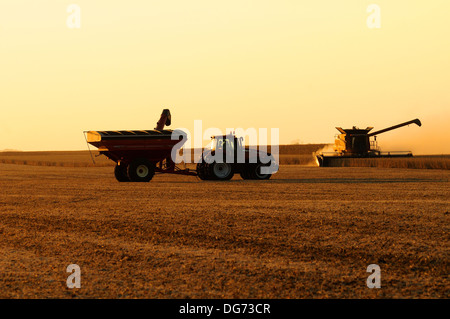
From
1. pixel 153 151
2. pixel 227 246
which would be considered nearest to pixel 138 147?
pixel 153 151

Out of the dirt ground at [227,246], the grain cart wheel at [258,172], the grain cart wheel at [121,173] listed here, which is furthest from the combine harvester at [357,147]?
the dirt ground at [227,246]

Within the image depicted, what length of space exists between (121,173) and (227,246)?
1643cm

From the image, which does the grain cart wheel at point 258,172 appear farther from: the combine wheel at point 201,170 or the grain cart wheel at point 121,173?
the grain cart wheel at point 121,173

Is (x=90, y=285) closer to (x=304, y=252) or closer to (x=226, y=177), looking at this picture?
(x=304, y=252)

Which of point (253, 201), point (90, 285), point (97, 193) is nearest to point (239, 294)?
point (90, 285)

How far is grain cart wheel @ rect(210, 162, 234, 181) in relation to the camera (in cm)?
2423

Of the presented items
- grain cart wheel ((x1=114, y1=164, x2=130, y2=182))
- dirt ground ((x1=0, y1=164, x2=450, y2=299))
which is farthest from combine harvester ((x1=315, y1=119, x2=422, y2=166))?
dirt ground ((x1=0, y1=164, x2=450, y2=299))

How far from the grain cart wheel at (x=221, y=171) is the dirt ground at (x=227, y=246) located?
23.6 ft

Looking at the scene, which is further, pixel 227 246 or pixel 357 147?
pixel 357 147

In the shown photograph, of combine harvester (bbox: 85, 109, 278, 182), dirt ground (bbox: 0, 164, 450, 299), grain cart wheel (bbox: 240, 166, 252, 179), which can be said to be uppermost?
combine harvester (bbox: 85, 109, 278, 182)

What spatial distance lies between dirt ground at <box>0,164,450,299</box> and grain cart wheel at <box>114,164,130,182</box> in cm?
806

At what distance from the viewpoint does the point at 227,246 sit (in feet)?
30.8

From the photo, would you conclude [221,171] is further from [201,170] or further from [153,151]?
[153,151]

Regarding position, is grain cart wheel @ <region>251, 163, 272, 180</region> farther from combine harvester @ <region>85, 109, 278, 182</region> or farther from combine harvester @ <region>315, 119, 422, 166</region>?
combine harvester @ <region>315, 119, 422, 166</region>
